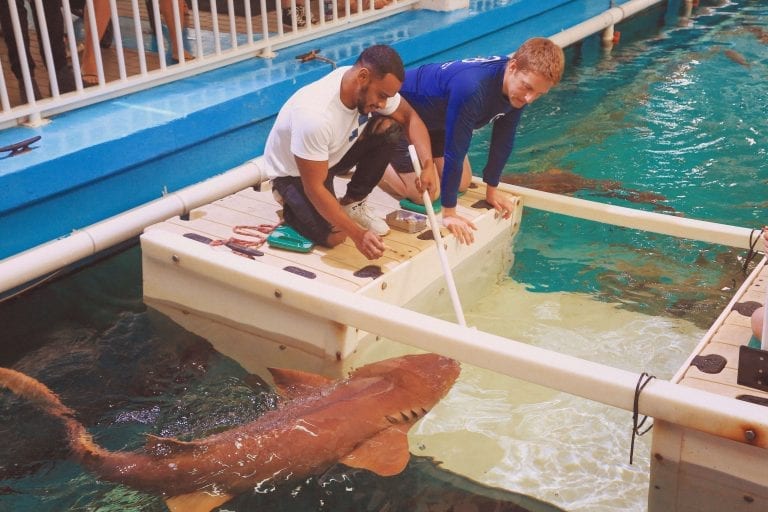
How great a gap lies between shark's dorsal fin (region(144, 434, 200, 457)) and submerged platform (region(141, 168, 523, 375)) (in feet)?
3.45

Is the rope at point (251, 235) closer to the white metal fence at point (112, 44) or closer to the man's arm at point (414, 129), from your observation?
the man's arm at point (414, 129)

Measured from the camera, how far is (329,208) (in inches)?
185

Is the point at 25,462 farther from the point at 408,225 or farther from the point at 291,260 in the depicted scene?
the point at 408,225

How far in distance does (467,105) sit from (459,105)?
49 millimetres

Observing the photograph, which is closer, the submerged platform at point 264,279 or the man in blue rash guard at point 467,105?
the submerged platform at point 264,279

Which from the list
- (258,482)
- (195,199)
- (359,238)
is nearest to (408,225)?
(359,238)

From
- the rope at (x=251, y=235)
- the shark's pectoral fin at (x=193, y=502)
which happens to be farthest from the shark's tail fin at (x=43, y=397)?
the rope at (x=251, y=235)

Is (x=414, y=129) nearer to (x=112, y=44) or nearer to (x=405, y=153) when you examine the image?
(x=405, y=153)

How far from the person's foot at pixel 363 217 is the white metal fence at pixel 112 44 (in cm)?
200

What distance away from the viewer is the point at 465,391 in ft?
15.2

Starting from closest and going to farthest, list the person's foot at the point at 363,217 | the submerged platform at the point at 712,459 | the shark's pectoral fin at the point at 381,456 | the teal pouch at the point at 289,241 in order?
1. the submerged platform at the point at 712,459
2. the shark's pectoral fin at the point at 381,456
3. the teal pouch at the point at 289,241
4. the person's foot at the point at 363,217

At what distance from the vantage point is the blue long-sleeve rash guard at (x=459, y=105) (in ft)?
16.5

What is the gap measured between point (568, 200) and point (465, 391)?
1793 millimetres

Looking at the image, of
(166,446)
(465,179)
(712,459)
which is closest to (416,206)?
(465,179)
